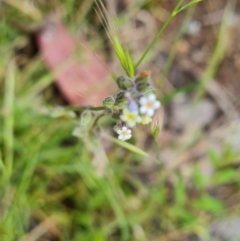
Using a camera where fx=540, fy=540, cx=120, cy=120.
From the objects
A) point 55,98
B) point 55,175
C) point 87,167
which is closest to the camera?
point 87,167

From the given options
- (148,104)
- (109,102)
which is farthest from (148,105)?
(109,102)

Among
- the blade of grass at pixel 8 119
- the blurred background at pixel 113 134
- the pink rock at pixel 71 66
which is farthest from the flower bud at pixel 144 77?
the pink rock at pixel 71 66

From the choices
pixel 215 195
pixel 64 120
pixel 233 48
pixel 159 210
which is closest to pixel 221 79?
pixel 233 48

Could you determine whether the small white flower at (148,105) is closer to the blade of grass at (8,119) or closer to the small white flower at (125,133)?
the small white flower at (125,133)

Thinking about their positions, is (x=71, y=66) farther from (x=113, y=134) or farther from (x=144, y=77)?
(x=144, y=77)

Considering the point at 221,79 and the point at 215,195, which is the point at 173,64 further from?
the point at 215,195

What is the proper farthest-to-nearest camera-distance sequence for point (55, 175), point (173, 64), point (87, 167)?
point (173, 64), point (55, 175), point (87, 167)

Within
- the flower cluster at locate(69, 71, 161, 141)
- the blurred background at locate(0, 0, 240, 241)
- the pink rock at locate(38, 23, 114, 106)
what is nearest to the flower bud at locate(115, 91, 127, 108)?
the flower cluster at locate(69, 71, 161, 141)
